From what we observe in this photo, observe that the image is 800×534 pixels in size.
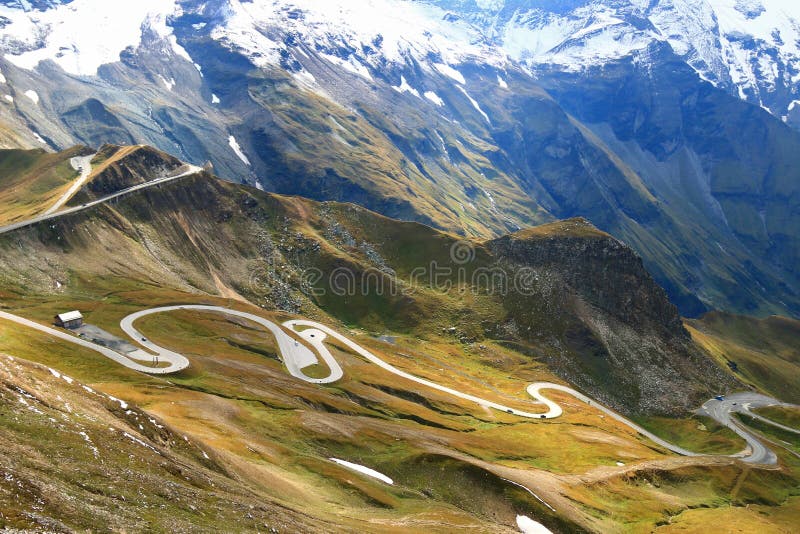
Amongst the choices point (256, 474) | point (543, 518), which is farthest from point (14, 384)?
point (543, 518)

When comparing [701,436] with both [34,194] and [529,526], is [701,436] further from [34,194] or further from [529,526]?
[34,194]

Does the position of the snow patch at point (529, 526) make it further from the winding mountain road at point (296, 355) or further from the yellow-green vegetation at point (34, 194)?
the yellow-green vegetation at point (34, 194)

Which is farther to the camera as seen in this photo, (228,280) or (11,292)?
(228,280)

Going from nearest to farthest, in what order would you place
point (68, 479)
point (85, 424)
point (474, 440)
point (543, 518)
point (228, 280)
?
point (68, 479) < point (85, 424) < point (543, 518) < point (474, 440) < point (228, 280)

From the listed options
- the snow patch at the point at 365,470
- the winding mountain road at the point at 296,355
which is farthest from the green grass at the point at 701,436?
the snow patch at the point at 365,470

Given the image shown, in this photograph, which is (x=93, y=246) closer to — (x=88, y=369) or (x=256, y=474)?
(x=88, y=369)

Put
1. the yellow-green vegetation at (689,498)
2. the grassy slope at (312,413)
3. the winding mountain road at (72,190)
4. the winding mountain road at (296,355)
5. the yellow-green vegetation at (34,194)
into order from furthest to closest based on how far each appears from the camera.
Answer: the yellow-green vegetation at (34,194), the winding mountain road at (72,190), the winding mountain road at (296,355), the yellow-green vegetation at (689,498), the grassy slope at (312,413)

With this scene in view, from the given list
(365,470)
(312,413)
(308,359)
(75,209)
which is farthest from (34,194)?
(365,470)

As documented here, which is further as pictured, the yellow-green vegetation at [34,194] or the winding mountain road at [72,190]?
the yellow-green vegetation at [34,194]

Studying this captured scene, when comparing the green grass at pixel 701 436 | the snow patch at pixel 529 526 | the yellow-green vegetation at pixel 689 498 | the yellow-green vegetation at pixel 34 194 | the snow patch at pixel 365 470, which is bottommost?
the green grass at pixel 701 436

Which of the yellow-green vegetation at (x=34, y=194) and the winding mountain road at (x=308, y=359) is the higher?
the yellow-green vegetation at (x=34, y=194)
